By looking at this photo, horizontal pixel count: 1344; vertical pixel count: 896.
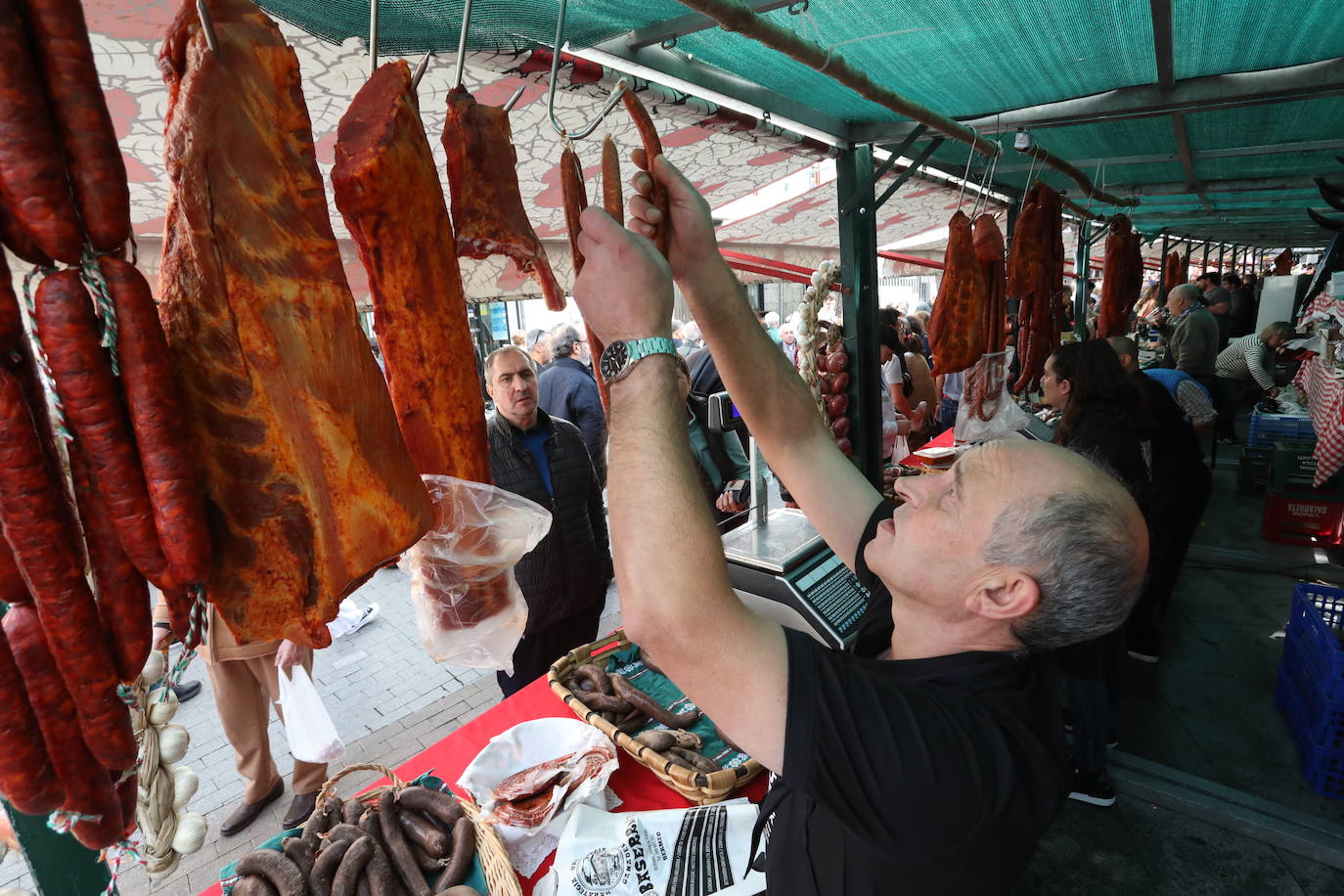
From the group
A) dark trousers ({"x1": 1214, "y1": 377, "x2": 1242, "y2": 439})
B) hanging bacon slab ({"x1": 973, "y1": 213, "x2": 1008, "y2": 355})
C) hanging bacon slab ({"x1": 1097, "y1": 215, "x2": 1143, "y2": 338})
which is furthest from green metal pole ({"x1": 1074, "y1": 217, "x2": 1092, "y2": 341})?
hanging bacon slab ({"x1": 973, "y1": 213, "x2": 1008, "y2": 355})

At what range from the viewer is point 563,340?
245 inches

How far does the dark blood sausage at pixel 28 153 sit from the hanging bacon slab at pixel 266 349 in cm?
17

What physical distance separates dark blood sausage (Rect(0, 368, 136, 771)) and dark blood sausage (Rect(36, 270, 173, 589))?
5 cm

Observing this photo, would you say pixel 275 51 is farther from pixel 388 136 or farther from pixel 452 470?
pixel 452 470

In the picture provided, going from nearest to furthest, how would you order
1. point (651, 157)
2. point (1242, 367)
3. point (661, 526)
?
point (661, 526)
point (651, 157)
point (1242, 367)

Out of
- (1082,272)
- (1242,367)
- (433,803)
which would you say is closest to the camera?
(433,803)

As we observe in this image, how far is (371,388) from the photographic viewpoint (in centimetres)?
105

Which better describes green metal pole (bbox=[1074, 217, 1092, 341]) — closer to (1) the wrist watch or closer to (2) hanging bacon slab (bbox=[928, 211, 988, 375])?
(2) hanging bacon slab (bbox=[928, 211, 988, 375])

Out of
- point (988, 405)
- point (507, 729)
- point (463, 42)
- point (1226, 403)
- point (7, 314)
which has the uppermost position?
point (463, 42)

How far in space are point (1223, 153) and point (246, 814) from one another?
806 centimetres

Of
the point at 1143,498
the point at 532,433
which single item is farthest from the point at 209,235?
the point at 1143,498

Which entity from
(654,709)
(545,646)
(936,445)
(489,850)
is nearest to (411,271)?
(489,850)

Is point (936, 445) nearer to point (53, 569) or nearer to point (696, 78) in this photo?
point (696, 78)

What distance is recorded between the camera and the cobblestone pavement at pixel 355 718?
3816 mm
